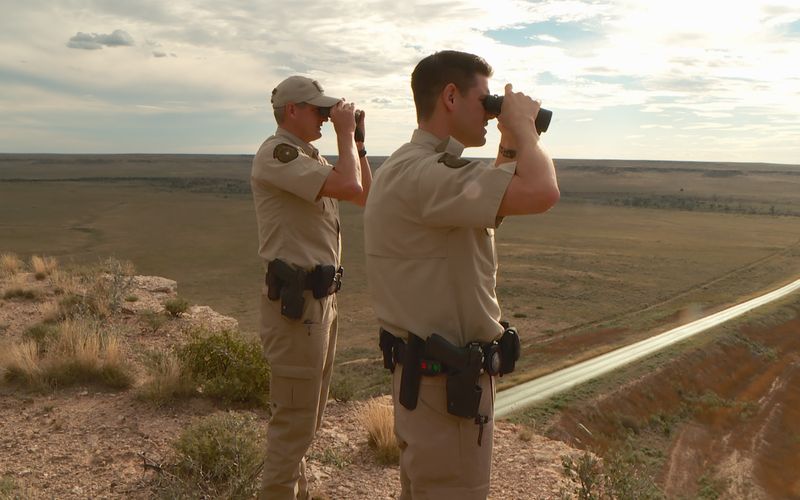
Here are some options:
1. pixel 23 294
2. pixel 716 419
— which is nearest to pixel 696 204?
pixel 716 419

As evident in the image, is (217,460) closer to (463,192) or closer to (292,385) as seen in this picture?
(292,385)

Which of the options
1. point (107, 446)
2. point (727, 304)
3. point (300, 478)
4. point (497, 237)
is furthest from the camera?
point (497, 237)

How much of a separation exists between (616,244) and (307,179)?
4440cm

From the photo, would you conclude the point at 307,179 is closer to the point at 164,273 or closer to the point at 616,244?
the point at 164,273

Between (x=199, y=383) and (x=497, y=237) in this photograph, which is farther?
(x=497, y=237)

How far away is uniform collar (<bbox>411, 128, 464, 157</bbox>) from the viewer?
247 cm

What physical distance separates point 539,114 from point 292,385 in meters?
2.16

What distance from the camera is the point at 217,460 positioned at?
4484 millimetres

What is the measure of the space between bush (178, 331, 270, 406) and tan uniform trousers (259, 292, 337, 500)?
2.59m

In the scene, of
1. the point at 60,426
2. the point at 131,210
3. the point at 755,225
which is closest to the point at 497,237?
the point at 755,225

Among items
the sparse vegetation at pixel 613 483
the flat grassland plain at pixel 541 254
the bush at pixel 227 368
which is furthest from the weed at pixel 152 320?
the flat grassland plain at pixel 541 254

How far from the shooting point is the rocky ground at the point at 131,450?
14.6 ft

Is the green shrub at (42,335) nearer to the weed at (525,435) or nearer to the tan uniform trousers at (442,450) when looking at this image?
the weed at (525,435)

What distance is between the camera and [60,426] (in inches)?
207
